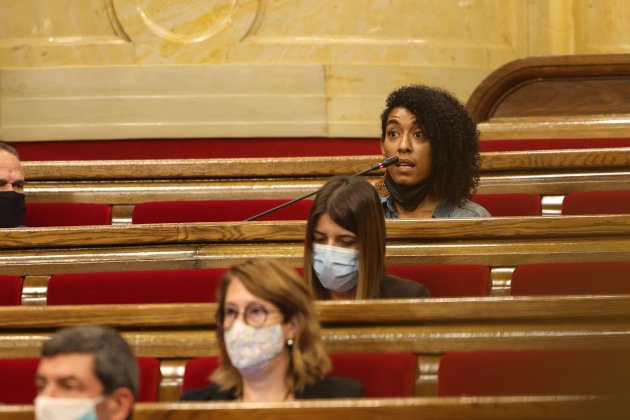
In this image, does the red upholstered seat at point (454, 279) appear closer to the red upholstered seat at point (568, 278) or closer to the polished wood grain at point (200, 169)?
the red upholstered seat at point (568, 278)

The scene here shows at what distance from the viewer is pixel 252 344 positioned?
482mm

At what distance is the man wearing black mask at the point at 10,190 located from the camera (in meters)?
0.87

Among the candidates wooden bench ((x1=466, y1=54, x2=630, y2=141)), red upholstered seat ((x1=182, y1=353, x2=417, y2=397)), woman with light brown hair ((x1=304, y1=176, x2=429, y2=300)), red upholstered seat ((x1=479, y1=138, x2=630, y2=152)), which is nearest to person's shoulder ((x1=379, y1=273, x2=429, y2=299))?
woman with light brown hair ((x1=304, y1=176, x2=429, y2=300))

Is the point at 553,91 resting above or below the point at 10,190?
above

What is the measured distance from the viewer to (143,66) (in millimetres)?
1371

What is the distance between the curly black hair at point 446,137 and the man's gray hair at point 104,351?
45 cm

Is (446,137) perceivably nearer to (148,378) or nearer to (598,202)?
(598,202)

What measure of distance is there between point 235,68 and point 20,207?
55 cm

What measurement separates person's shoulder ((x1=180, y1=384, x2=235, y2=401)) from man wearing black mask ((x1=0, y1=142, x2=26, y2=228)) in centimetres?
42

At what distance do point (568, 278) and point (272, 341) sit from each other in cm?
24

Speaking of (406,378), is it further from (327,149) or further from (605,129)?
(327,149)

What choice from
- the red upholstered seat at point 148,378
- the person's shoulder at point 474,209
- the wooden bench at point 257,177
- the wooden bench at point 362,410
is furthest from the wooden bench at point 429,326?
the wooden bench at point 257,177

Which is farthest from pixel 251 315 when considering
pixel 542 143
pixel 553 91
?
pixel 553 91

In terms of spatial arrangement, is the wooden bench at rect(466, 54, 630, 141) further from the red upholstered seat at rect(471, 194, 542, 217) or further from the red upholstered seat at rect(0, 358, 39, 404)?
the red upholstered seat at rect(0, 358, 39, 404)
